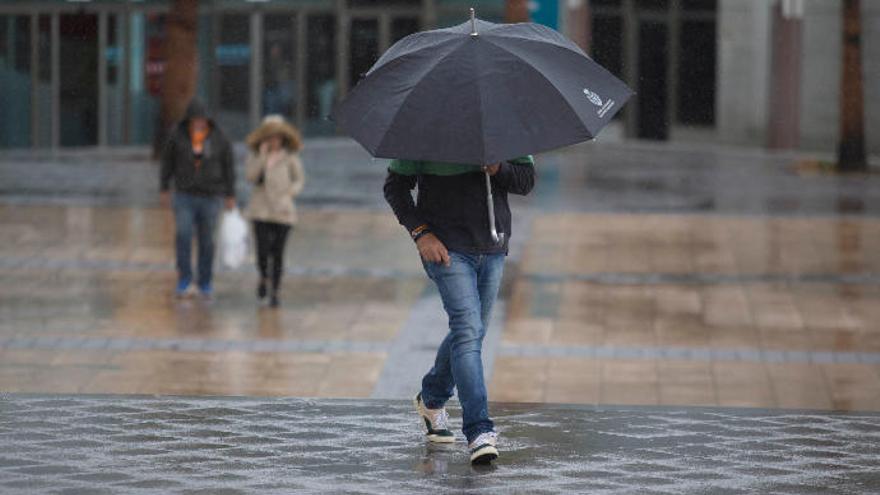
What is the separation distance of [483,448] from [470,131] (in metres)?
1.28

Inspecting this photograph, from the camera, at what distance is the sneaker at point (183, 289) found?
50.7ft

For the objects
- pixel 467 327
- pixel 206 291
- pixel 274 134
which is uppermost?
pixel 274 134

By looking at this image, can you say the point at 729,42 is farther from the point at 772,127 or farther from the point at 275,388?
the point at 275,388

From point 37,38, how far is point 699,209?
14680mm

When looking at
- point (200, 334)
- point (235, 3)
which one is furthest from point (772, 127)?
point (200, 334)

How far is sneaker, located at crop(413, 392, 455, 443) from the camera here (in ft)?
28.4

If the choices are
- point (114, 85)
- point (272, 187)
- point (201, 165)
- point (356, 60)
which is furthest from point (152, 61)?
point (272, 187)

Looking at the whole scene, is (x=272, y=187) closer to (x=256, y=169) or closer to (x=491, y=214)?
(x=256, y=169)

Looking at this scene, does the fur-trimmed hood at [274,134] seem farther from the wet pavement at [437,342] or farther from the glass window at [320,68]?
the glass window at [320,68]

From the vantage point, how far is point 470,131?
7734 millimetres

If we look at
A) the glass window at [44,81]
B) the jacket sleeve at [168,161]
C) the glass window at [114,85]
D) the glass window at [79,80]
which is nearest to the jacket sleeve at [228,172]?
the jacket sleeve at [168,161]

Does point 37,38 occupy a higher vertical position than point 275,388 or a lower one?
higher

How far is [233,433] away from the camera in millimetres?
8875

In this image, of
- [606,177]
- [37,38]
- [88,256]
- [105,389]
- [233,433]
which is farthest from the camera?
[37,38]
